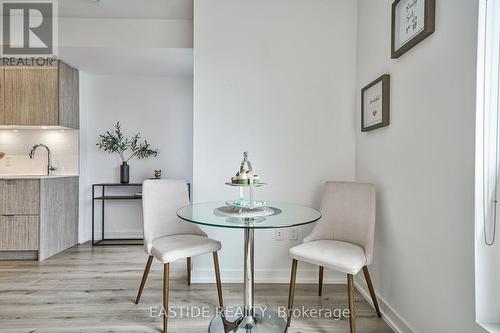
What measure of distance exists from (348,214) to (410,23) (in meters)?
1.26

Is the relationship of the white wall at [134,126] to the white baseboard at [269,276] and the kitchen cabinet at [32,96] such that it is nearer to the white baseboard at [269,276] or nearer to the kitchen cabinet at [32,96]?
the kitchen cabinet at [32,96]

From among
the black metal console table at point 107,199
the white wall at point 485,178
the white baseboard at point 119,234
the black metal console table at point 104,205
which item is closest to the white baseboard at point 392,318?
the white wall at point 485,178

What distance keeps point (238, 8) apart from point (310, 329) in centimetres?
251

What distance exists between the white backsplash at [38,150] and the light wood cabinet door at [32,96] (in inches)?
15.2

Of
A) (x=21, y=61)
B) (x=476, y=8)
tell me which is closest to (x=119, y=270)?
(x=21, y=61)

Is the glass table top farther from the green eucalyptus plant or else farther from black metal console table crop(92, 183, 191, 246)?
the green eucalyptus plant

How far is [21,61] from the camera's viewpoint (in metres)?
3.14

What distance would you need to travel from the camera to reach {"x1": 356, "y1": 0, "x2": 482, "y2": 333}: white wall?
1.18m

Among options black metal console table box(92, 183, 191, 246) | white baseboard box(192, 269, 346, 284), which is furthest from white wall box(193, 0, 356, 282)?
black metal console table box(92, 183, 191, 246)

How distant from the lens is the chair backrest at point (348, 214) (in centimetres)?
190

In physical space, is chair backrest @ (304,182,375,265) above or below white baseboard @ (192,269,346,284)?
above

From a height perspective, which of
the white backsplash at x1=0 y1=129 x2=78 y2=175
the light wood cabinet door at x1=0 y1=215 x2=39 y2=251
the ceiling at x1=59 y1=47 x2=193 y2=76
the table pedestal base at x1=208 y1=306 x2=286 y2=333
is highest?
the ceiling at x1=59 y1=47 x2=193 y2=76

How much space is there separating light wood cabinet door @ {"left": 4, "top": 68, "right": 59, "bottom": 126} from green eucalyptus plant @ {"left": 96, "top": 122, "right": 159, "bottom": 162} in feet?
1.99

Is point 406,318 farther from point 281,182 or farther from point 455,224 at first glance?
point 281,182
